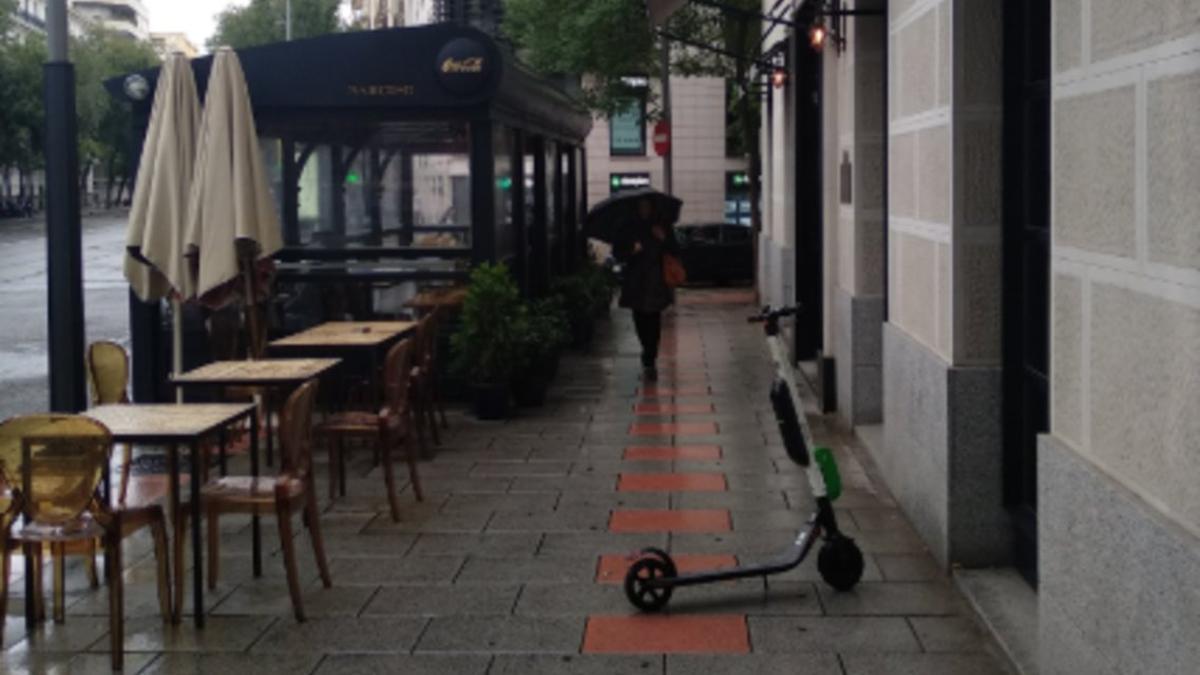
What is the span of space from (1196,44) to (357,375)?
9914 millimetres

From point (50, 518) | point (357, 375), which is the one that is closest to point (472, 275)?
point (357, 375)

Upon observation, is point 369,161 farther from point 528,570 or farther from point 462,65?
point 528,570

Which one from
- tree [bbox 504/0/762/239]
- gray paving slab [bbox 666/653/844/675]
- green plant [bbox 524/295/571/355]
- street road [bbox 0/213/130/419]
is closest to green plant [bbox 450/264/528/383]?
green plant [bbox 524/295/571/355]

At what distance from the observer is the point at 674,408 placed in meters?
14.3

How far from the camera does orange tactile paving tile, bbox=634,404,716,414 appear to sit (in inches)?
554

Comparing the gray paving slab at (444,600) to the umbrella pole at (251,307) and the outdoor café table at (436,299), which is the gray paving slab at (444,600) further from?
the outdoor café table at (436,299)

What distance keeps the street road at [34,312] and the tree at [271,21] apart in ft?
110

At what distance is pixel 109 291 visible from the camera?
32.3m

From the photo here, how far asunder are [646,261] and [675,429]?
3.87 metres

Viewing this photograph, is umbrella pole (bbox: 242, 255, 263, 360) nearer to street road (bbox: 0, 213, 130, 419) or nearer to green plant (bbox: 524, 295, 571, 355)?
street road (bbox: 0, 213, 130, 419)

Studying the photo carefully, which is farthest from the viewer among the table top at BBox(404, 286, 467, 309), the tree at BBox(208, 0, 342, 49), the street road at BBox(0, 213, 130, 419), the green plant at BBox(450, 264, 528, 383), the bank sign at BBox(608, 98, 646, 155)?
the tree at BBox(208, 0, 342, 49)

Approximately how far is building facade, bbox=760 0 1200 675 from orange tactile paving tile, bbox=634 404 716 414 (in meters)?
1.07

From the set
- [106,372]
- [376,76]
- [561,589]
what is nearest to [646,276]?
[376,76]

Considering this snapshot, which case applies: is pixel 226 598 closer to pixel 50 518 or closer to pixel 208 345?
pixel 50 518
